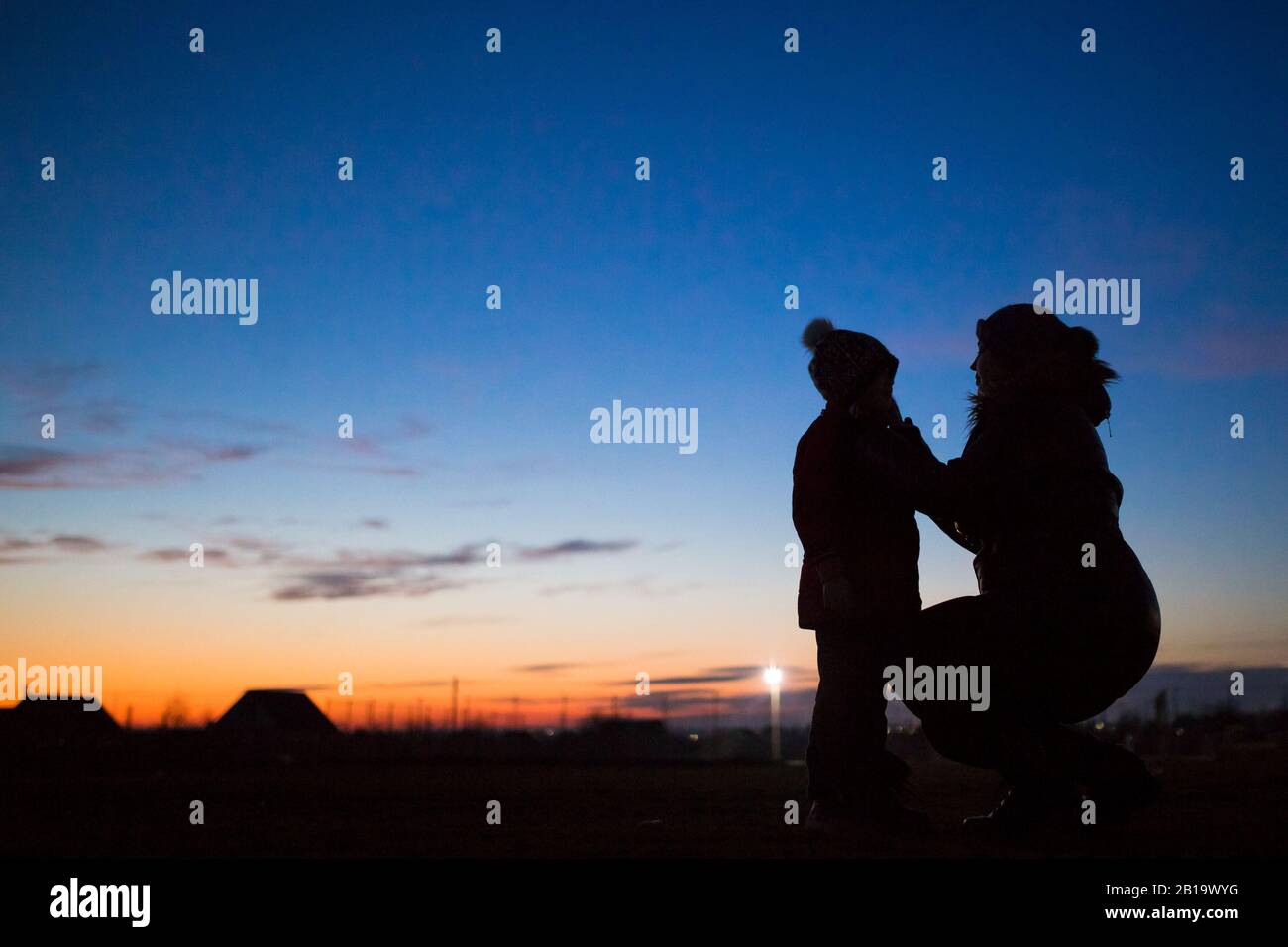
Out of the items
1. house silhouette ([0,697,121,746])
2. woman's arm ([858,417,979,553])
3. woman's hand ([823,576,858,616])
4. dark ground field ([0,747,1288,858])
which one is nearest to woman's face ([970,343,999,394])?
woman's arm ([858,417,979,553])

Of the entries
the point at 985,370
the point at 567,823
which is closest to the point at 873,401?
the point at 985,370

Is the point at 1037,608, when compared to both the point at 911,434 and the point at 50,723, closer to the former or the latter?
the point at 911,434

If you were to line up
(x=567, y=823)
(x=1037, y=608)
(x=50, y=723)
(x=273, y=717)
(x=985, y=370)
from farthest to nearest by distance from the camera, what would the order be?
(x=273, y=717)
(x=50, y=723)
(x=567, y=823)
(x=985, y=370)
(x=1037, y=608)

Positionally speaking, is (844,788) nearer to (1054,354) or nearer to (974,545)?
(974,545)

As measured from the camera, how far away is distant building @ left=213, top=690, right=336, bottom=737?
38062 mm

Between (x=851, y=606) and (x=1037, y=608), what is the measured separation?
709 mm

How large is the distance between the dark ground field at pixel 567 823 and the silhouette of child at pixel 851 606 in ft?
0.82

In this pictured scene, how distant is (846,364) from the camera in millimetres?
5020

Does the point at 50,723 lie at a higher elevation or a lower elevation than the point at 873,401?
lower

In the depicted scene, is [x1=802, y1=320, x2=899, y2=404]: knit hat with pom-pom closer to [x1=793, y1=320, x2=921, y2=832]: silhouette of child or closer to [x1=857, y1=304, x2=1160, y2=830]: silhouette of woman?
[x1=793, y1=320, x2=921, y2=832]: silhouette of child
